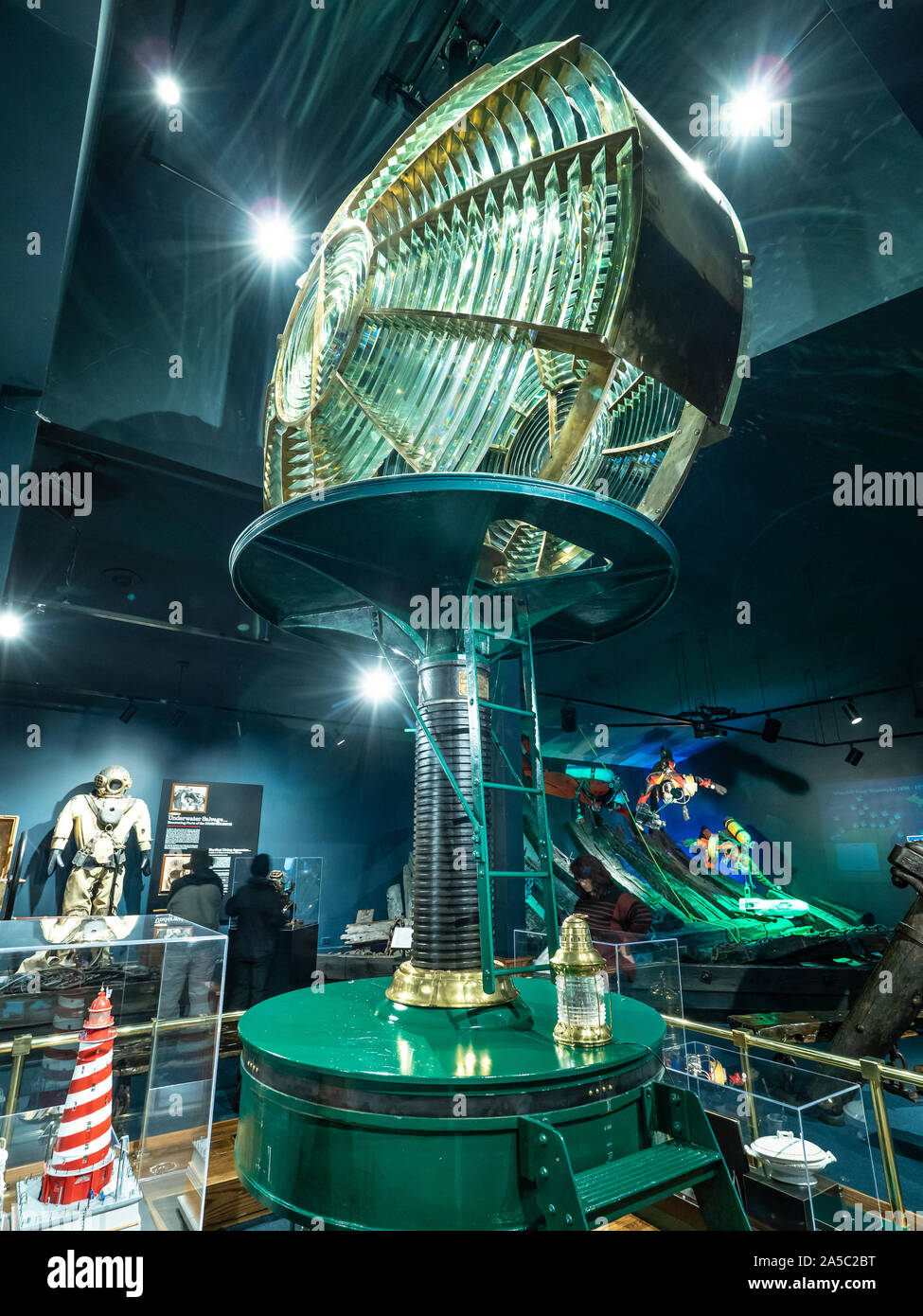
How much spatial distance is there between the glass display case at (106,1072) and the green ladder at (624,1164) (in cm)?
82

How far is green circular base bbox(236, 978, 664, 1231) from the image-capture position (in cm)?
136

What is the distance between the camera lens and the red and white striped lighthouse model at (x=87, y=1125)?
150 cm

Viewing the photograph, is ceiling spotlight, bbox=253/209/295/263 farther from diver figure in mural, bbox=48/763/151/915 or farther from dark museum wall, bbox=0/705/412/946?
dark museum wall, bbox=0/705/412/946

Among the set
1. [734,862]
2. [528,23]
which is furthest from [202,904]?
[734,862]

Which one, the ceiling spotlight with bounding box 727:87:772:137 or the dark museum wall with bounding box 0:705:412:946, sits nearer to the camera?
the ceiling spotlight with bounding box 727:87:772:137

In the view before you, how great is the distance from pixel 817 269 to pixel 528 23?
1.90 m

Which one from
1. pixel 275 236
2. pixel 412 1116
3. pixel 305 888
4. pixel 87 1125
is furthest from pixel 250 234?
pixel 305 888

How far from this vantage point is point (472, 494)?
67.7 inches

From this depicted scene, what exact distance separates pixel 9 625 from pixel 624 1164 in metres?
6.05

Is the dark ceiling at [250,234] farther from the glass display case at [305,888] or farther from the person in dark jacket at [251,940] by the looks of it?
the glass display case at [305,888]

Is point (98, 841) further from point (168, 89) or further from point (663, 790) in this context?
point (663, 790)

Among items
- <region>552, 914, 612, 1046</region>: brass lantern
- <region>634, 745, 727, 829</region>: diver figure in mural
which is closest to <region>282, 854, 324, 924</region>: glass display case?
<region>552, 914, 612, 1046</region>: brass lantern

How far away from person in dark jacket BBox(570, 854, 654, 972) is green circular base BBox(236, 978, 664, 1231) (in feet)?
7.94

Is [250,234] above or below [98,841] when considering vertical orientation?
above
